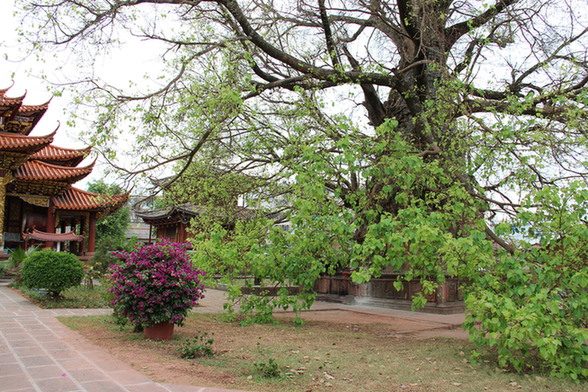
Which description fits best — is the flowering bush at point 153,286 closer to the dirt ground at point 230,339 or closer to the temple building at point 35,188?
the dirt ground at point 230,339

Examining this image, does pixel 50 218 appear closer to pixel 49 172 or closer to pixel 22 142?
pixel 49 172

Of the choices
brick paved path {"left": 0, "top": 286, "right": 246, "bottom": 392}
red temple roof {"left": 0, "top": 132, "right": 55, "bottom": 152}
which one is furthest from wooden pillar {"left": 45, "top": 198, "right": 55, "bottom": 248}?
brick paved path {"left": 0, "top": 286, "right": 246, "bottom": 392}

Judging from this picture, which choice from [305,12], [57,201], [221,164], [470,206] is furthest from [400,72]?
[57,201]

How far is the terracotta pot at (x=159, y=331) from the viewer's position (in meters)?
6.64

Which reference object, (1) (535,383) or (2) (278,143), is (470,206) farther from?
(2) (278,143)

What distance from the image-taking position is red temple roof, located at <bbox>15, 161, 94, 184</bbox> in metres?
22.1

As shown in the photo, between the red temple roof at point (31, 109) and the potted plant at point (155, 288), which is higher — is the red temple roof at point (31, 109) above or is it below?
above

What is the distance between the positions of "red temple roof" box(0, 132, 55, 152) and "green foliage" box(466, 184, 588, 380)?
2014cm

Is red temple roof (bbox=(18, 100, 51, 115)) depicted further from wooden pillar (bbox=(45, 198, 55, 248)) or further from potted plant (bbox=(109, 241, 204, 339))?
potted plant (bbox=(109, 241, 204, 339))

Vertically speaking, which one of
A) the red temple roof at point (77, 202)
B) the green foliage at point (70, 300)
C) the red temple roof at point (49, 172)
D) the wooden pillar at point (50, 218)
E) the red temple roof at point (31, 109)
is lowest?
the green foliage at point (70, 300)

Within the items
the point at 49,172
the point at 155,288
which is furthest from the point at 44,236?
the point at 155,288

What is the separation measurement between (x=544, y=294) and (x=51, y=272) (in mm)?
10283

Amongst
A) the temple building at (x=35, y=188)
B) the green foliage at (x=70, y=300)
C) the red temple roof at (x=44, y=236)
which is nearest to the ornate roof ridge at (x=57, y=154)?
the temple building at (x=35, y=188)

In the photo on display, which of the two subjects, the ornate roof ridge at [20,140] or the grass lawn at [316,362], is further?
the ornate roof ridge at [20,140]
